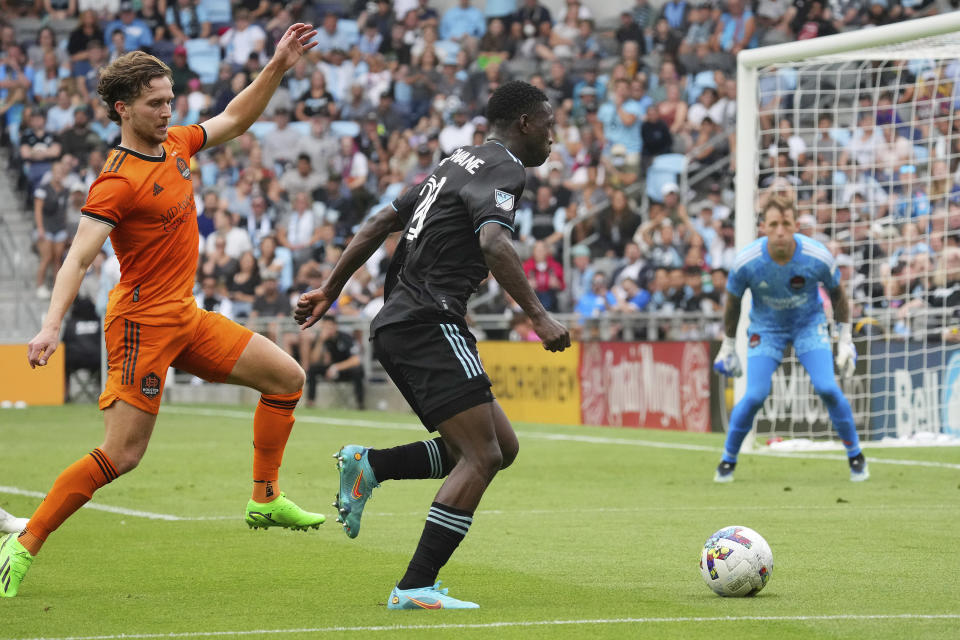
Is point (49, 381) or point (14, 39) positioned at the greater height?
point (14, 39)

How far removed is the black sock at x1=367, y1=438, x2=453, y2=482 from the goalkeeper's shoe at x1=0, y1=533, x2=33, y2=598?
1.64 meters

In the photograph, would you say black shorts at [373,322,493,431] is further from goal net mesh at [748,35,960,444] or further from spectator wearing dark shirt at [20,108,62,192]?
spectator wearing dark shirt at [20,108,62,192]

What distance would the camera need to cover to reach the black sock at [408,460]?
22.7ft

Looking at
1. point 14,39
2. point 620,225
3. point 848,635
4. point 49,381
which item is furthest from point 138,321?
point 14,39

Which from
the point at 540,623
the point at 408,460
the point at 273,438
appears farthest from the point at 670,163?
the point at 540,623

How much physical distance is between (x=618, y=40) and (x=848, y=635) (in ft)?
67.5

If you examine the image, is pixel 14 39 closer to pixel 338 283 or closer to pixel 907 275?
pixel 907 275

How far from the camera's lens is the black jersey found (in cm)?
630

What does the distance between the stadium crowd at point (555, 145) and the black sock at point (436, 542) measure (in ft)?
37.4

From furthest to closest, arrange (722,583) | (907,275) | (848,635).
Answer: (907,275), (722,583), (848,635)

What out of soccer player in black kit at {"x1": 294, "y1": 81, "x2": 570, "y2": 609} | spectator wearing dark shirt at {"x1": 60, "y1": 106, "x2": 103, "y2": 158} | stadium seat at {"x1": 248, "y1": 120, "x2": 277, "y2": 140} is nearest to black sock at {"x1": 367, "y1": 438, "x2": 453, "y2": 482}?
soccer player in black kit at {"x1": 294, "y1": 81, "x2": 570, "y2": 609}

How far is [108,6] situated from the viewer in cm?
2939

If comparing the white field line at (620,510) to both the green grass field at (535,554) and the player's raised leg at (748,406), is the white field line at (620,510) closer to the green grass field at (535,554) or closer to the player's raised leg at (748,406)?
the green grass field at (535,554)

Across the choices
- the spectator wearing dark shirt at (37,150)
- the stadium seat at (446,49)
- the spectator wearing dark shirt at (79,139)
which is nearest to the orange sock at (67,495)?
the spectator wearing dark shirt at (79,139)
